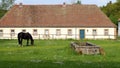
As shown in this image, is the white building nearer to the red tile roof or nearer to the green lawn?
the red tile roof

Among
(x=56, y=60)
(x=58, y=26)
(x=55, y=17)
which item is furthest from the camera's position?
(x=55, y=17)

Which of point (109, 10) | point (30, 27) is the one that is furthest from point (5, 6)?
point (30, 27)

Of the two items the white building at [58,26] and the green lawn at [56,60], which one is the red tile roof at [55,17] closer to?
the white building at [58,26]

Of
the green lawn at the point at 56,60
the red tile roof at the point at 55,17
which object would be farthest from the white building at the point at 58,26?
the green lawn at the point at 56,60

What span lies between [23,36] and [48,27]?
2915cm

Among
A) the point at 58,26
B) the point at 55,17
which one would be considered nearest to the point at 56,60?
the point at 58,26

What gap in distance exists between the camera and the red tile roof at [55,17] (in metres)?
72.6

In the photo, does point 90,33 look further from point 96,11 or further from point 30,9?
point 30,9

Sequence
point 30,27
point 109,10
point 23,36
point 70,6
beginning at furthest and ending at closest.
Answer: point 109,10, point 70,6, point 30,27, point 23,36

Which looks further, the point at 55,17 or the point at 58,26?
the point at 55,17

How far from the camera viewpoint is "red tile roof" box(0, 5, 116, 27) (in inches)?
2859

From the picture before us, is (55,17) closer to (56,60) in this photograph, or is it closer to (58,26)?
(58,26)

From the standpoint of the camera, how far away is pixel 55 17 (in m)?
74.4

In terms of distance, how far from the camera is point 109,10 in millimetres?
108500
